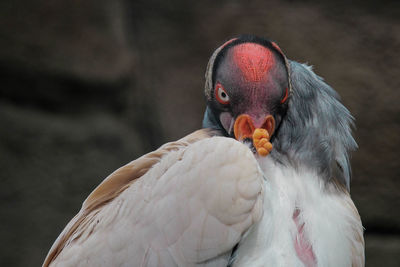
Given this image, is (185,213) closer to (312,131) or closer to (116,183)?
(116,183)

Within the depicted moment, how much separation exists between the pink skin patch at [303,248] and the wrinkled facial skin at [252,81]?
0.43 meters

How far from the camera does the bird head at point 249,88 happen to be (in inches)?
82.4

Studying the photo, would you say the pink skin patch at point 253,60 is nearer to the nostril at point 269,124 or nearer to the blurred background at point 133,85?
the nostril at point 269,124

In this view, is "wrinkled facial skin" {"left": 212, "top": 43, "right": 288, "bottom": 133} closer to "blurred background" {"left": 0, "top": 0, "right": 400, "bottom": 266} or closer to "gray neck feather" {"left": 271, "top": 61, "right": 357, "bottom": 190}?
"gray neck feather" {"left": 271, "top": 61, "right": 357, "bottom": 190}

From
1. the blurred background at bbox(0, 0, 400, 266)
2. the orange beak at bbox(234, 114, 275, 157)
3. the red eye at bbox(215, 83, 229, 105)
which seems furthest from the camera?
the blurred background at bbox(0, 0, 400, 266)

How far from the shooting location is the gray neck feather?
7.43 ft

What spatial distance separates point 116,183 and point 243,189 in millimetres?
663

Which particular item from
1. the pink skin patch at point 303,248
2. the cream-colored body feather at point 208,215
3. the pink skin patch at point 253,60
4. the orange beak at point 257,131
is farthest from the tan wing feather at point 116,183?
the pink skin patch at point 303,248

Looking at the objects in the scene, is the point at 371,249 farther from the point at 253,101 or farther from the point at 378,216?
the point at 253,101

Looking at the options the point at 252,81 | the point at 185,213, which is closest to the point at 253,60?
the point at 252,81

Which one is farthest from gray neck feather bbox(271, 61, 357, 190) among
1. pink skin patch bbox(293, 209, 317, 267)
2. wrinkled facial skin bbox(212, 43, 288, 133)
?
pink skin patch bbox(293, 209, 317, 267)

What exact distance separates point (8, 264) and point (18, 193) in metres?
0.64

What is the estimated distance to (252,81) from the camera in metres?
2.09

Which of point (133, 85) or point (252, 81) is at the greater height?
point (252, 81)
